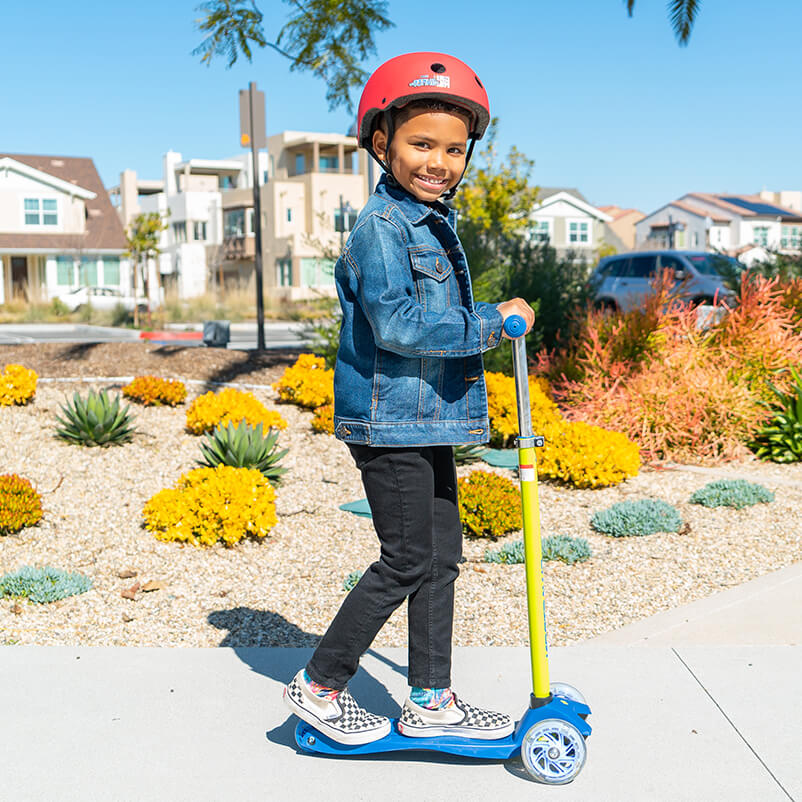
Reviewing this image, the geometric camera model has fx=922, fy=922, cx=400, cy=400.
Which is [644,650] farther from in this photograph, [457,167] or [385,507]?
[457,167]

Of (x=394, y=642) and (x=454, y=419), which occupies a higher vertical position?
(x=454, y=419)

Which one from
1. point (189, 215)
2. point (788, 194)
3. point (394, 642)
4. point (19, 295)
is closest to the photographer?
point (394, 642)

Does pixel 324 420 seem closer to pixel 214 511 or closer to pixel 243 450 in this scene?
pixel 243 450

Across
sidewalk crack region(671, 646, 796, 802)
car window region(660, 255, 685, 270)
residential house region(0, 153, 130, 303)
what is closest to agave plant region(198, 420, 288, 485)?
sidewalk crack region(671, 646, 796, 802)

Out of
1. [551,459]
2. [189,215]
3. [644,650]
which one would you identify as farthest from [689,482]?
[189,215]

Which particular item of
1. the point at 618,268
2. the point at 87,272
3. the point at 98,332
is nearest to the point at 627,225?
the point at 87,272

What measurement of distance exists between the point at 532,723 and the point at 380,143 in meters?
1.71

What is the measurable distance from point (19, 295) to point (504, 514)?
36.2 metres

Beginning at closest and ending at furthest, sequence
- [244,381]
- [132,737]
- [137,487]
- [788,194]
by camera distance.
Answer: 1. [132,737]
2. [137,487]
3. [244,381]
4. [788,194]

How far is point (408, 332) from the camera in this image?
96.8 inches

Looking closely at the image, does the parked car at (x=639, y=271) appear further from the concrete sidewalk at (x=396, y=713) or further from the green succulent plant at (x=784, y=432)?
the concrete sidewalk at (x=396, y=713)

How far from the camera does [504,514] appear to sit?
5.16m

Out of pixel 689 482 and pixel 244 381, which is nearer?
pixel 689 482

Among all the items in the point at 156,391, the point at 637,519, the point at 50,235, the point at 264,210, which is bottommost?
the point at 637,519
